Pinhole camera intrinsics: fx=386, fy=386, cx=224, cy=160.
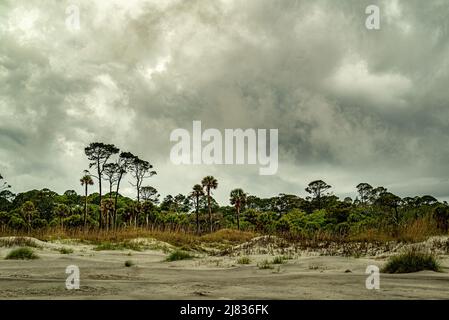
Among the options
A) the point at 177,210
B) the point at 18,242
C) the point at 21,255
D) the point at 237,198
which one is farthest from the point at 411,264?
the point at 177,210

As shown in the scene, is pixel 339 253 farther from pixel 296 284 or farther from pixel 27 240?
pixel 27 240

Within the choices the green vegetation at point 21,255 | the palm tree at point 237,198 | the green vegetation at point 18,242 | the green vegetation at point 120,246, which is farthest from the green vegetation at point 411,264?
the palm tree at point 237,198

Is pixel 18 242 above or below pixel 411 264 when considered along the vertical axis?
below

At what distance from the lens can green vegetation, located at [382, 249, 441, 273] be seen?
717 cm

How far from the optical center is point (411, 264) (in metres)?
7.22

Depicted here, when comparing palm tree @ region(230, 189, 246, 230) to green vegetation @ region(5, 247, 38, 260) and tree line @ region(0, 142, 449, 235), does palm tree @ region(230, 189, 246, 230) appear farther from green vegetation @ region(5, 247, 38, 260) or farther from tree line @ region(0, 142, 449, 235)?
green vegetation @ region(5, 247, 38, 260)

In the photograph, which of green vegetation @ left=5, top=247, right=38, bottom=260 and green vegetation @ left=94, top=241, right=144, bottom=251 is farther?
green vegetation @ left=94, top=241, right=144, bottom=251

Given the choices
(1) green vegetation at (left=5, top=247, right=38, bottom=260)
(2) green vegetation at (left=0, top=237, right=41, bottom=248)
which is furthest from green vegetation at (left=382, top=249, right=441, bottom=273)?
(2) green vegetation at (left=0, top=237, right=41, bottom=248)

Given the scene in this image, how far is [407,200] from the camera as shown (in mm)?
67562

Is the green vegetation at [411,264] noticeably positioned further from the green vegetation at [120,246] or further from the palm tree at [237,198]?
the palm tree at [237,198]

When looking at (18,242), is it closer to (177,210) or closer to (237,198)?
(237,198)
